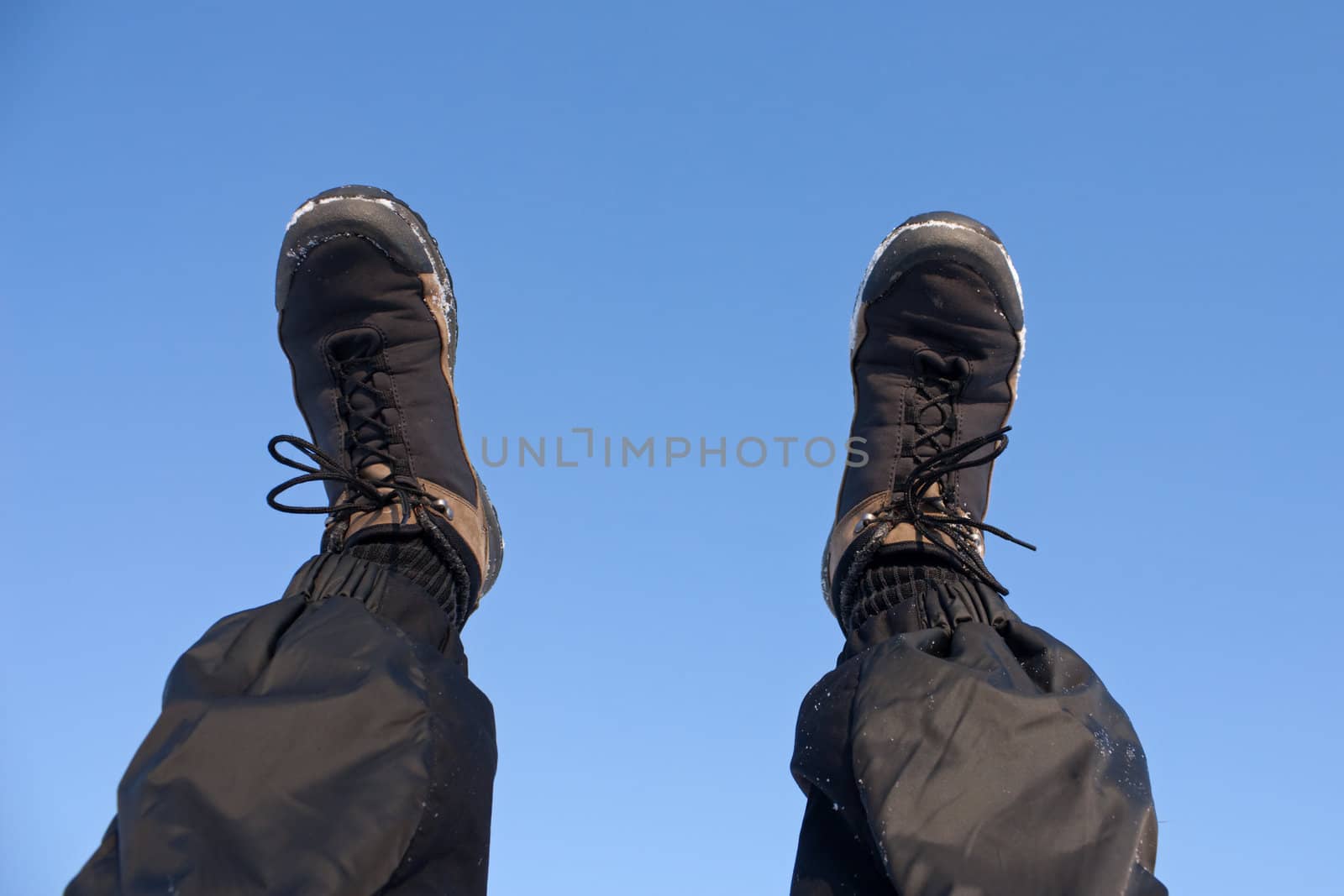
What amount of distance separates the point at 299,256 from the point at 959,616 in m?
1.45

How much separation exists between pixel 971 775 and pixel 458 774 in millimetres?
595

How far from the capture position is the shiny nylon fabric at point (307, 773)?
1.15m

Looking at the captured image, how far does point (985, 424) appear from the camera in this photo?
2.38 metres

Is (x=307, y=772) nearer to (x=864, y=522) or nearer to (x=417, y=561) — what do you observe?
(x=417, y=561)

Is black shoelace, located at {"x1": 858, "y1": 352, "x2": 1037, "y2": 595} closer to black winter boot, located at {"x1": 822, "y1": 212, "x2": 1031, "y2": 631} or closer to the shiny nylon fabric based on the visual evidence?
black winter boot, located at {"x1": 822, "y1": 212, "x2": 1031, "y2": 631}

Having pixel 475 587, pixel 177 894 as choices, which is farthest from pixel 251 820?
→ pixel 475 587

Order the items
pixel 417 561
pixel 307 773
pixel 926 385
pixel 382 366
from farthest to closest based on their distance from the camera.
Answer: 1. pixel 926 385
2. pixel 382 366
3. pixel 417 561
4. pixel 307 773

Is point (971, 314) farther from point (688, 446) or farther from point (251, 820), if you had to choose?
point (251, 820)

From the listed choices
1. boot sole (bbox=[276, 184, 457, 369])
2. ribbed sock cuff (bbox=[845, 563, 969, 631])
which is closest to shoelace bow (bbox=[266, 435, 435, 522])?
boot sole (bbox=[276, 184, 457, 369])

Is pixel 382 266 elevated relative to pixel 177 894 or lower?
elevated

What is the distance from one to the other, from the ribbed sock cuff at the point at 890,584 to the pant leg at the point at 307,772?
2.38ft

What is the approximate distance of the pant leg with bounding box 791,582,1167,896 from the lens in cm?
120

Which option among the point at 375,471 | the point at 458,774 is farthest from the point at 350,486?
the point at 458,774

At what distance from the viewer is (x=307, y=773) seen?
1208 millimetres
